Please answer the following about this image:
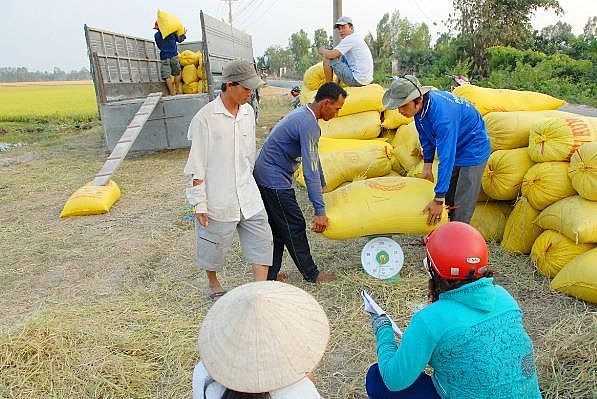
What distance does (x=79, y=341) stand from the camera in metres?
2.65

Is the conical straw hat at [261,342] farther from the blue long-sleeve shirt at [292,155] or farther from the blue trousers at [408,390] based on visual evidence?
the blue long-sleeve shirt at [292,155]

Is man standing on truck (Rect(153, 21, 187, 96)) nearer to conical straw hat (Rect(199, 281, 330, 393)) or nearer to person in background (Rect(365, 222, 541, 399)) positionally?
person in background (Rect(365, 222, 541, 399))

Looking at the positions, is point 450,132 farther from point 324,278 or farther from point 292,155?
point 324,278

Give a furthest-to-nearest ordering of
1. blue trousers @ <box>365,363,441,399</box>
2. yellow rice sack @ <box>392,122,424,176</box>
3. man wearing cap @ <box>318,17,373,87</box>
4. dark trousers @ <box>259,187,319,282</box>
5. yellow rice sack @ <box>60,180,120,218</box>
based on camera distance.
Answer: yellow rice sack @ <box>60,180,120,218</box> < man wearing cap @ <box>318,17,373,87</box> < yellow rice sack @ <box>392,122,424,176</box> < dark trousers @ <box>259,187,319,282</box> < blue trousers @ <box>365,363,441,399</box>

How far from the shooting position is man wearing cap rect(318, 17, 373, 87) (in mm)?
5109

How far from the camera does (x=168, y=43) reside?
9.39 m

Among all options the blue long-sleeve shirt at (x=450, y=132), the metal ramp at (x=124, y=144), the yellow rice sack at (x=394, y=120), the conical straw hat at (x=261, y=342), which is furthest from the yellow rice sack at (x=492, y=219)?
the metal ramp at (x=124, y=144)


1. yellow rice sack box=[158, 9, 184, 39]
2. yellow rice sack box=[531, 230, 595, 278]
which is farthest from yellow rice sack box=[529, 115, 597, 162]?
yellow rice sack box=[158, 9, 184, 39]

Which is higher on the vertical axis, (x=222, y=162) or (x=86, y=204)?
(x=222, y=162)

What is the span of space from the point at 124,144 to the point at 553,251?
5.42 metres

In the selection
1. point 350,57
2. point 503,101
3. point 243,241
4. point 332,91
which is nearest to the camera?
point 332,91

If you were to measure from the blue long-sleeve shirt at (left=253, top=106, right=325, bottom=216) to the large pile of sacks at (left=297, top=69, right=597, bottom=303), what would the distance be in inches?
13.6

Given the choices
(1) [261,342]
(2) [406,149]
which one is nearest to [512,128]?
(2) [406,149]

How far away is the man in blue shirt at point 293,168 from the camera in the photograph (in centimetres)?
305
